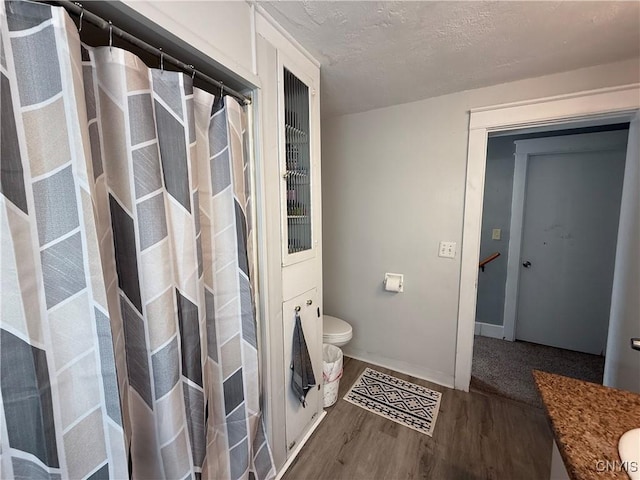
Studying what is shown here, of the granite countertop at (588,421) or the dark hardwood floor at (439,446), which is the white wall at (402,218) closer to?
the dark hardwood floor at (439,446)

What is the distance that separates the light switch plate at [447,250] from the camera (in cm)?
190

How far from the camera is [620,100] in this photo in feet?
4.69

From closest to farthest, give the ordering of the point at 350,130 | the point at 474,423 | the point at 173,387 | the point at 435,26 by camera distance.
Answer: the point at 173,387, the point at 435,26, the point at 474,423, the point at 350,130

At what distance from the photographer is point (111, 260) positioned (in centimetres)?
70

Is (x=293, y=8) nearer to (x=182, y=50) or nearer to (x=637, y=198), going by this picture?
(x=182, y=50)

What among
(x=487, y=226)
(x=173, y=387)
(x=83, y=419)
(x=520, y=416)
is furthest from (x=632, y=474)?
(x=487, y=226)

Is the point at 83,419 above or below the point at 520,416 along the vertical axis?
above

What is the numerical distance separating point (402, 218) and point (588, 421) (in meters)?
1.54

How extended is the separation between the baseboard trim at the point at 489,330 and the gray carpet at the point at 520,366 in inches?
2.6

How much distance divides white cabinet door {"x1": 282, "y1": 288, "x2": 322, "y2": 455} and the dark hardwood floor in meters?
0.14

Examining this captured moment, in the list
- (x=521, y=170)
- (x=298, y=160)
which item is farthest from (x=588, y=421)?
(x=521, y=170)

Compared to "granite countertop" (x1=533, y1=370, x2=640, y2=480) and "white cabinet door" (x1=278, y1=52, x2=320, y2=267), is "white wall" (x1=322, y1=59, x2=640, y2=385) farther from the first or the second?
"granite countertop" (x1=533, y1=370, x2=640, y2=480)

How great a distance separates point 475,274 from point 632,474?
1386 millimetres

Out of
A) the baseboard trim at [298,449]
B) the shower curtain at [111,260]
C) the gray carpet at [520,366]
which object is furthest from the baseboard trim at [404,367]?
the shower curtain at [111,260]
